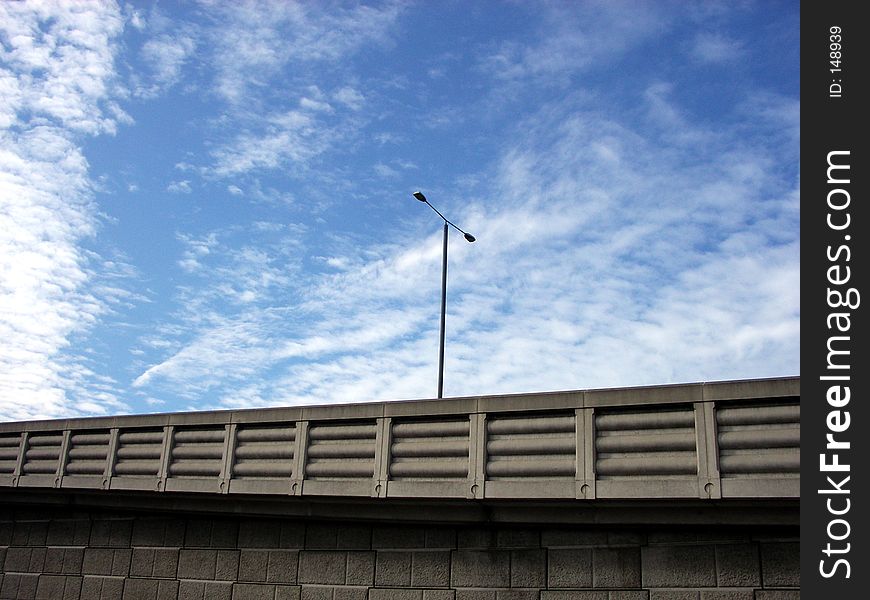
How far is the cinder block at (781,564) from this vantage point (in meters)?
9.88

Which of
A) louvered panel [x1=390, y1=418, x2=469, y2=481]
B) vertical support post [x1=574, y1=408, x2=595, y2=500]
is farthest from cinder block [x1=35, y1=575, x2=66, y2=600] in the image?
vertical support post [x1=574, y1=408, x2=595, y2=500]

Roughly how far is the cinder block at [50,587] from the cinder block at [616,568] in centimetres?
962

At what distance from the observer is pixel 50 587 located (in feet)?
51.7

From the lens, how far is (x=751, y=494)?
970 cm

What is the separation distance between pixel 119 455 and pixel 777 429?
407 inches

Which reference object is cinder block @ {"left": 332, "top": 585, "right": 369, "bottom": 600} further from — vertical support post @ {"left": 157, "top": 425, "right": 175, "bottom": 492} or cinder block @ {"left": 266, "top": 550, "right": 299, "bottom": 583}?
vertical support post @ {"left": 157, "top": 425, "right": 175, "bottom": 492}

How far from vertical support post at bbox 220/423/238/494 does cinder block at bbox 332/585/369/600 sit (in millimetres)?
2214

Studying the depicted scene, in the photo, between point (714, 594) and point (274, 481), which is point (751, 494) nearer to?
point (714, 594)

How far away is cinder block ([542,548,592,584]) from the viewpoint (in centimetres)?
1088
